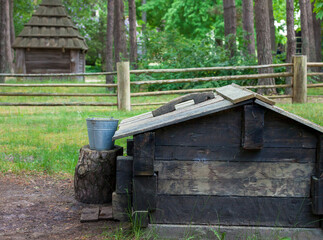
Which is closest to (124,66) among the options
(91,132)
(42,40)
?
(91,132)

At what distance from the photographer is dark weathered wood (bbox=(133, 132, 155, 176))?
335cm

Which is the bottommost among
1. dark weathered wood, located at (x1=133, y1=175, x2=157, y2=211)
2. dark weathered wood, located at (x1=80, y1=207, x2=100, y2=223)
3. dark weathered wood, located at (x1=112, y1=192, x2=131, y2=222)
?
dark weathered wood, located at (x1=80, y1=207, x2=100, y2=223)

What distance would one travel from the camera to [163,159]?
3.43m

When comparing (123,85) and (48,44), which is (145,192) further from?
(48,44)

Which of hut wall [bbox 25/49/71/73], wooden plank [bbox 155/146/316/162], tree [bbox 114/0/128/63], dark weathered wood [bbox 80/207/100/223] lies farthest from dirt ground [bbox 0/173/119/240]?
hut wall [bbox 25/49/71/73]

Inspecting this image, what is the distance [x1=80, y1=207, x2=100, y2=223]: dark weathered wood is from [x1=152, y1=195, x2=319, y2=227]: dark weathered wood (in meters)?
0.71

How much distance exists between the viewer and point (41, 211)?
13.8 ft

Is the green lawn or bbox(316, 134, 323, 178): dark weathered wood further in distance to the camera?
the green lawn

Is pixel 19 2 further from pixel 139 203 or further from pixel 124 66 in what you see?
pixel 139 203

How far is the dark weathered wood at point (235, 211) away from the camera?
340 cm

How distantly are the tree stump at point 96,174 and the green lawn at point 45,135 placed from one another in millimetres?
1311

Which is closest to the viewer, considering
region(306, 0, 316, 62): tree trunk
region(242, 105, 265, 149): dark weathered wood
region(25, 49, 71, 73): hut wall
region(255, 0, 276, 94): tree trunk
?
region(242, 105, 265, 149): dark weathered wood

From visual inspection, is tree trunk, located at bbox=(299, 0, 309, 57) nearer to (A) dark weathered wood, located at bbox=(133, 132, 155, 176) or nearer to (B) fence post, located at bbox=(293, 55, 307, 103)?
(B) fence post, located at bbox=(293, 55, 307, 103)

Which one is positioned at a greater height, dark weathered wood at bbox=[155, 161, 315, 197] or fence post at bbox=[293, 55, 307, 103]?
fence post at bbox=[293, 55, 307, 103]
